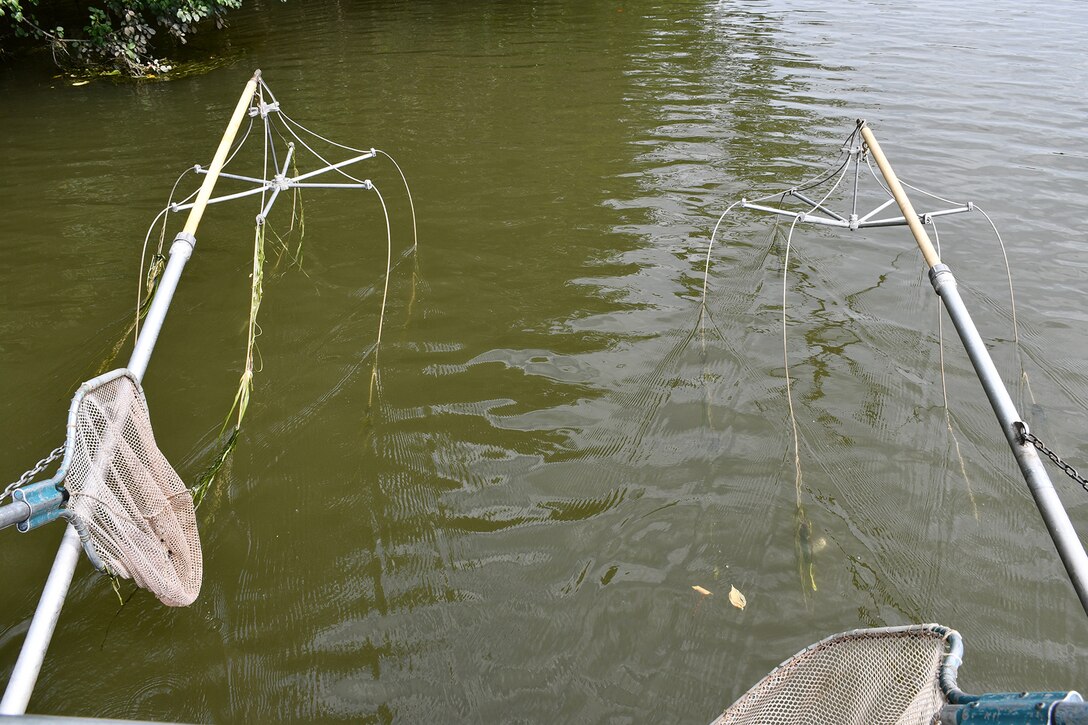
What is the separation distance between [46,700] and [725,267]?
459 cm

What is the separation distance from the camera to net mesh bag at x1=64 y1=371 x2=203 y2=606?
225cm

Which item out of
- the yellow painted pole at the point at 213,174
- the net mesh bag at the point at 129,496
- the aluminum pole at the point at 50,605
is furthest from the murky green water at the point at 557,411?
the yellow painted pole at the point at 213,174

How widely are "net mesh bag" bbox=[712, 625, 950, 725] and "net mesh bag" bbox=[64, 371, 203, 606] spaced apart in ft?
5.78

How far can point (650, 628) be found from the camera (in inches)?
118

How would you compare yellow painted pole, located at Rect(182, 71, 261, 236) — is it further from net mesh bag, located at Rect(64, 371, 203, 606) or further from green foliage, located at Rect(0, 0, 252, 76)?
green foliage, located at Rect(0, 0, 252, 76)

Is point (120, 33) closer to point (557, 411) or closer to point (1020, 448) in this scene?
point (557, 411)

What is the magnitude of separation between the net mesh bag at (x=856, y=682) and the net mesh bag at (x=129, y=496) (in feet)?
5.78

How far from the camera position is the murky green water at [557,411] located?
2910 millimetres

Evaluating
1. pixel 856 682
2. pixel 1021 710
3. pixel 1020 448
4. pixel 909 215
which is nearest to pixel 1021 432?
pixel 1020 448

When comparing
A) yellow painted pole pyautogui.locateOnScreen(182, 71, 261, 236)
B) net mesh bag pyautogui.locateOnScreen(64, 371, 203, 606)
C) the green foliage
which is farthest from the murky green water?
the green foliage

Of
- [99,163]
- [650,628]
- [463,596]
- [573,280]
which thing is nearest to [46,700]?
[463,596]

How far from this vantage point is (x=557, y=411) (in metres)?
4.21

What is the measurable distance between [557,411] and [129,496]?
7.31 feet

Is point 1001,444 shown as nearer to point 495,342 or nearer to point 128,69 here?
point 495,342
